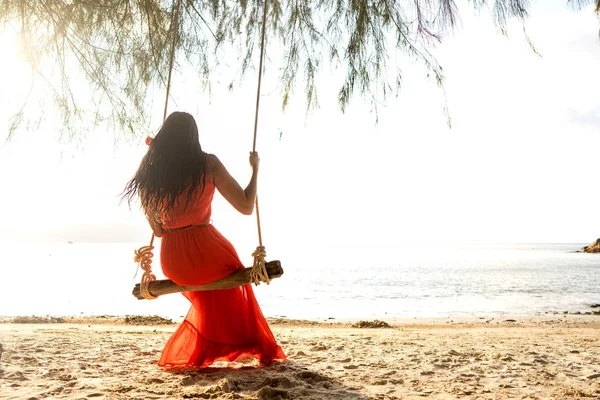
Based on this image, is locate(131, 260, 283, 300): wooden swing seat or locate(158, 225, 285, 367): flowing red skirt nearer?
locate(131, 260, 283, 300): wooden swing seat

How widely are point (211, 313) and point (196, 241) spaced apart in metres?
0.46

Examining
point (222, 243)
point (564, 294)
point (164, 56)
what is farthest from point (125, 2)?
point (564, 294)

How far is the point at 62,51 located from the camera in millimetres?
4496

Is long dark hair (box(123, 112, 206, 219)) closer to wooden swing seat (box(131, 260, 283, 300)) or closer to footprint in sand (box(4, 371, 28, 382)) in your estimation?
wooden swing seat (box(131, 260, 283, 300))

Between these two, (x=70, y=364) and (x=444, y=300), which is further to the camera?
(x=444, y=300)

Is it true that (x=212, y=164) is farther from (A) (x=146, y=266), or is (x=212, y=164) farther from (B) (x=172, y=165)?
(A) (x=146, y=266)

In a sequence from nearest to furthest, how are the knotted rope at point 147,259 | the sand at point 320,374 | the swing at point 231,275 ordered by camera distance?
the sand at point 320,374
the swing at point 231,275
the knotted rope at point 147,259

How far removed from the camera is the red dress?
9.61ft

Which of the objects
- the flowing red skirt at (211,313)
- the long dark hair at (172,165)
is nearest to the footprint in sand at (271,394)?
the flowing red skirt at (211,313)

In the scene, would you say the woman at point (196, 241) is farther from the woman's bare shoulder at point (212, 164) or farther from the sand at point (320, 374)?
the sand at point (320, 374)

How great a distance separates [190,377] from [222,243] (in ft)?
2.40

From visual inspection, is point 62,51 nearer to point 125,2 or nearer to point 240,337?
point 125,2

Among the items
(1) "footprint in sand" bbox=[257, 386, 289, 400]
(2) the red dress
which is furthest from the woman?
(1) "footprint in sand" bbox=[257, 386, 289, 400]

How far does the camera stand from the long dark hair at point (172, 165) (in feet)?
9.32
